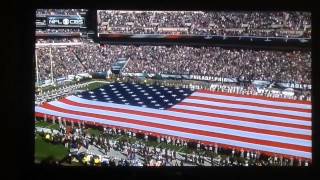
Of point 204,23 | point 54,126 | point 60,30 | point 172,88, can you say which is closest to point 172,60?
point 172,88

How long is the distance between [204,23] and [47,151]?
1.88m

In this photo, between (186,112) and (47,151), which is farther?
(186,112)

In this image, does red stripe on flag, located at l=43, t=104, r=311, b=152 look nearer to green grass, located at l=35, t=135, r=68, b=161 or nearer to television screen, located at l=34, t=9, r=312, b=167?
television screen, located at l=34, t=9, r=312, b=167

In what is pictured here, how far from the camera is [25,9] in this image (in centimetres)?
379

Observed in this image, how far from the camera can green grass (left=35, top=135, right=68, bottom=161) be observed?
3.60 metres

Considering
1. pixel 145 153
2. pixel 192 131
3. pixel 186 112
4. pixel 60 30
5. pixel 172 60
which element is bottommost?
pixel 145 153

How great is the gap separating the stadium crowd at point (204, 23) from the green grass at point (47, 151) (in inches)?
45.6

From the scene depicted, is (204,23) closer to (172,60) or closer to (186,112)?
A: (172,60)

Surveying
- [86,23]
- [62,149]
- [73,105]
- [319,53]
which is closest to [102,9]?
[86,23]

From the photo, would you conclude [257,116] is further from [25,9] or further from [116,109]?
[25,9]

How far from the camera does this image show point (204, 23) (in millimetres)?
3654

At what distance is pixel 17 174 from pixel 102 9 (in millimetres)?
1746

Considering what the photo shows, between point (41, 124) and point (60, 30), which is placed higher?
point (60, 30)

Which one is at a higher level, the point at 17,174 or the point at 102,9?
the point at 102,9
